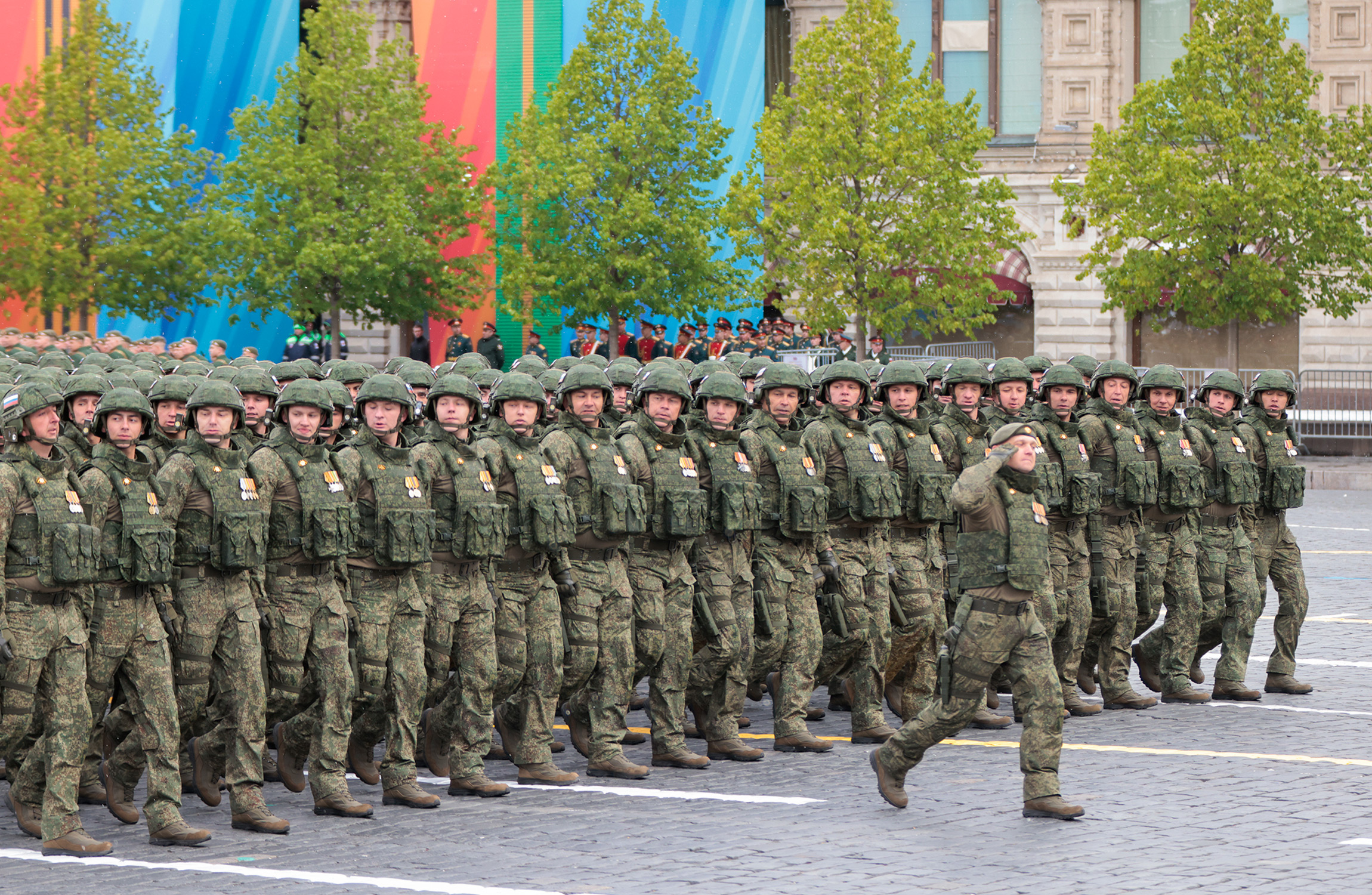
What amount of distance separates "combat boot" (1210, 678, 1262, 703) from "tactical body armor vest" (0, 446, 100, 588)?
8.02 m

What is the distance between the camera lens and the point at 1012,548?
1024 centimetres

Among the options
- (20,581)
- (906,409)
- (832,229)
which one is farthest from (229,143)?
(20,581)

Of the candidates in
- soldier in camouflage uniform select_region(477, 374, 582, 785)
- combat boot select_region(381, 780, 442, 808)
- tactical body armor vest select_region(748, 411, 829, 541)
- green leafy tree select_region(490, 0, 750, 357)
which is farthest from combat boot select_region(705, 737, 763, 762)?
green leafy tree select_region(490, 0, 750, 357)

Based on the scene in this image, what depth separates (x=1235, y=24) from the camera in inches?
1348

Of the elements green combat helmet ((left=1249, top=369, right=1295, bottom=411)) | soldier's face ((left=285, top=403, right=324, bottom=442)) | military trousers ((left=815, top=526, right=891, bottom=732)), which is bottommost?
military trousers ((left=815, top=526, right=891, bottom=732))

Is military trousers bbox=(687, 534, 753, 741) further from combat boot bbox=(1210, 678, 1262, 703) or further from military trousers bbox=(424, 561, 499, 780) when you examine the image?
combat boot bbox=(1210, 678, 1262, 703)

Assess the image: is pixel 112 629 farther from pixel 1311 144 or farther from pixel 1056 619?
pixel 1311 144

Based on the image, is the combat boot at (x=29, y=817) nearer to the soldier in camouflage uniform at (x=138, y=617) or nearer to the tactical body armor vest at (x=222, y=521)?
the soldier in camouflage uniform at (x=138, y=617)

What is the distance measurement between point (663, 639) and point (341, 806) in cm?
232

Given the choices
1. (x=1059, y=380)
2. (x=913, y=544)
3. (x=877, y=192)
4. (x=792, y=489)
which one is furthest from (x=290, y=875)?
(x=877, y=192)

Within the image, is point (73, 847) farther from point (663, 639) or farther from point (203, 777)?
point (663, 639)

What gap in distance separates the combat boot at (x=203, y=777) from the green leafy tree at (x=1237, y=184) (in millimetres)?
26147

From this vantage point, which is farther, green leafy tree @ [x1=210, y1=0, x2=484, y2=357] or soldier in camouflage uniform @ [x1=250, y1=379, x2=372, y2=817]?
green leafy tree @ [x1=210, y1=0, x2=484, y2=357]

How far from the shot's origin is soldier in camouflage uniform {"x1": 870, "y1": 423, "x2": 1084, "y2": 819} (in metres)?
10.1
